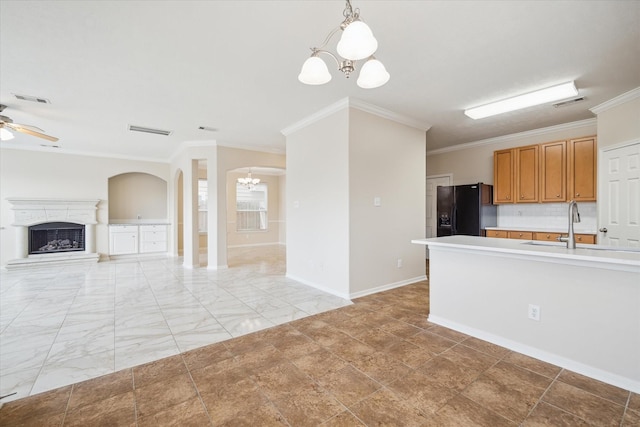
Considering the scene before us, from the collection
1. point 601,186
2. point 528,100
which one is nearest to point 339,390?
point 528,100

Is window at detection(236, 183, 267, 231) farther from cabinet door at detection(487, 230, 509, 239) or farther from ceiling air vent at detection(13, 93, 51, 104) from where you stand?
cabinet door at detection(487, 230, 509, 239)

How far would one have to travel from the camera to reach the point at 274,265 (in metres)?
6.18

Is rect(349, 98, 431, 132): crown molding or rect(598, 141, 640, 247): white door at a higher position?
rect(349, 98, 431, 132): crown molding

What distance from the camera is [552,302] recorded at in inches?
87.2

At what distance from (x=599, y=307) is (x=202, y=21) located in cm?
363

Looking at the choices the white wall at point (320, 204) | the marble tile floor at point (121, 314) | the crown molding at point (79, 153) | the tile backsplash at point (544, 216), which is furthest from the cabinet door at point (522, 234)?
the crown molding at point (79, 153)

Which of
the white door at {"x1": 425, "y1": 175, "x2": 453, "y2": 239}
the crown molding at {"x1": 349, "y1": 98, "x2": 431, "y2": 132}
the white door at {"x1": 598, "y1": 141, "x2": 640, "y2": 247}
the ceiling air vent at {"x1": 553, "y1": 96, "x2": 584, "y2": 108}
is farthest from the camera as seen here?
the white door at {"x1": 425, "y1": 175, "x2": 453, "y2": 239}

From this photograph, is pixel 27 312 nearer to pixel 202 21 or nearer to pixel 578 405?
pixel 202 21

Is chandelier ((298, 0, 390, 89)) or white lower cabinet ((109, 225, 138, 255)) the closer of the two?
chandelier ((298, 0, 390, 89))

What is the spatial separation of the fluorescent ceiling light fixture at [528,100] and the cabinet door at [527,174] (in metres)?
1.60

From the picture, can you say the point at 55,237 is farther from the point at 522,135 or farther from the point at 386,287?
the point at 522,135

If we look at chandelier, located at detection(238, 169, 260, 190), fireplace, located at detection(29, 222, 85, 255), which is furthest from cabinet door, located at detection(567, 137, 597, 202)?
fireplace, located at detection(29, 222, 85, 255)

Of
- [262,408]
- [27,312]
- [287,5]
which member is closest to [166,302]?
[27,312]

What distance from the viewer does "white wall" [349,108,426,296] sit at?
3.81 meters
